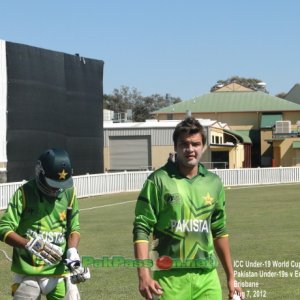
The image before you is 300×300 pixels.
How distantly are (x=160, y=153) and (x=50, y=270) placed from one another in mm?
55204

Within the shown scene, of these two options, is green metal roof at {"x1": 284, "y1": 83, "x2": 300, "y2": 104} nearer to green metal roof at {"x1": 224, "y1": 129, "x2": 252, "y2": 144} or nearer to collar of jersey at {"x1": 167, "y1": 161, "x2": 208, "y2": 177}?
green metal roof at {"x1": 224, "y1": 129, "x2": 252, "y2": 144}

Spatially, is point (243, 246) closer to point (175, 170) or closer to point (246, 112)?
point (175, 170)

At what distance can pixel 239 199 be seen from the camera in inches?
1242

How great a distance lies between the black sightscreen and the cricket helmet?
89.1 feet

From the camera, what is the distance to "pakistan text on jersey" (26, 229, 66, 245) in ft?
18.9

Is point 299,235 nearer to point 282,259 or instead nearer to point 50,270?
point 282,259

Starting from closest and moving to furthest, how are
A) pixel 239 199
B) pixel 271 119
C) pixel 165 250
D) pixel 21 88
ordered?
pixel 165 250
pixel 239 199
pixel 21 88
pixel 271 119

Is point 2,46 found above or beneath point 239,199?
above

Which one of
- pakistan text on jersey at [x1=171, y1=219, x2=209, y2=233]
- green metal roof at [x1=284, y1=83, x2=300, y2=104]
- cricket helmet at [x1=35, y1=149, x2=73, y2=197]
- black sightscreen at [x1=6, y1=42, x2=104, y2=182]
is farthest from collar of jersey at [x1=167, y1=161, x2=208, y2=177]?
green metal roof at [x1=284, y1=83, x2=300, y2=104]

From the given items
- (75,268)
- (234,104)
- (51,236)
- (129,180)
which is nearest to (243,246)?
(51,236)

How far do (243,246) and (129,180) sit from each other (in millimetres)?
26271

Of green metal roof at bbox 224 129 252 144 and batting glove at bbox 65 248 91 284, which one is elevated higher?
green metal roof at bbox 224 129 252 144

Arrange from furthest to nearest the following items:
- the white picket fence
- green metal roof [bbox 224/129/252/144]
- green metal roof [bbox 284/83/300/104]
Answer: green metal roof [bbox 284/83/300/104], green metal roof [bbox 224/129/252/144], the white picket fence

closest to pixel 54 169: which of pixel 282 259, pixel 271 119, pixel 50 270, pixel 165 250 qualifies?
pixel 50 270
